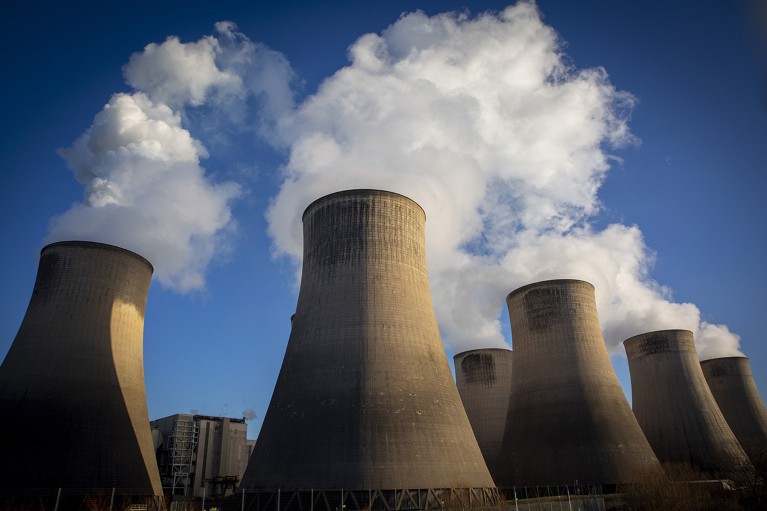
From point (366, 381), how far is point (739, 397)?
3427 centimetres

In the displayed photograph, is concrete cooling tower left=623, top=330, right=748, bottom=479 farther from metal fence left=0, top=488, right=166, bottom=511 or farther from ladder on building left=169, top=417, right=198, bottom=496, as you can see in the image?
ladder on building left=169, top=417, right=198, bottom=496

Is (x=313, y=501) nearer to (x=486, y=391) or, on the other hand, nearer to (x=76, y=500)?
(x=76, y=500)

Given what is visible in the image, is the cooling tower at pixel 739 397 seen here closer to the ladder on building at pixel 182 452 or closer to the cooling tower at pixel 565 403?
the cooling tower at pixel 565 403

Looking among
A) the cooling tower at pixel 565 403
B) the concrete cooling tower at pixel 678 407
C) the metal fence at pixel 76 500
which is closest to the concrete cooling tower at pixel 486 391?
the concrete cooling tower at pixel 678 407

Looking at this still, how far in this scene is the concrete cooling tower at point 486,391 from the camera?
33.8 meters

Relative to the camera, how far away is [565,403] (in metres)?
23.3

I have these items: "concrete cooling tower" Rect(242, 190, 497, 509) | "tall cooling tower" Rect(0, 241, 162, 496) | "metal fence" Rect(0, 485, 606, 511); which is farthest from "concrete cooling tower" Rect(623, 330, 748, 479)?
"tall cooling tower" Rect(0, 241, 162, 496)

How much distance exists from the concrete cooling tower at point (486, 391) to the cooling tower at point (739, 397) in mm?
15512

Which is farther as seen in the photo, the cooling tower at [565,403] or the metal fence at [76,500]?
the cooling tower at [565,403]

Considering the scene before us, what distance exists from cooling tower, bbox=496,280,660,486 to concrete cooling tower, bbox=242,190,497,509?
25.8 feet

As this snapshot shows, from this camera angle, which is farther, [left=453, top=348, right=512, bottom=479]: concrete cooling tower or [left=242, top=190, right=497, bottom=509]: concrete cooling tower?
[left=453, top=348, right=512, bottom=479]: concrete cooling tower

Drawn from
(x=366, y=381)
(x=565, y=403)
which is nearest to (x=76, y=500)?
(x=366, y=381)

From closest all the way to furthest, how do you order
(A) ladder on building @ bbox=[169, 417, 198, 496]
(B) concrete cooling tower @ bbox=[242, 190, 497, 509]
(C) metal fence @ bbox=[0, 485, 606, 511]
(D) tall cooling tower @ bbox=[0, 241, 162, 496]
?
Result: 1. (C) metal fence @ bbox=[0, 485, 606, 511]
2. (B) concrete cooling tower @ bbox=[242, 190, 497, 509]
3. (D) tall cooling tower @ bbox=[0, 241, 162, 496]
4. (A) ladder on building @ bbox=[169, 417, 198, 496]

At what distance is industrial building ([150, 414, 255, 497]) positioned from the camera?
2883 centimetres
